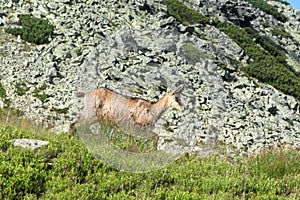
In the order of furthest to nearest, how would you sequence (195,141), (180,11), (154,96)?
(180,11), (154,96), (195,141)

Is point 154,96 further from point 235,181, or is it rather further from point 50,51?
point 50,51

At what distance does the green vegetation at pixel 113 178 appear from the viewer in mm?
5398

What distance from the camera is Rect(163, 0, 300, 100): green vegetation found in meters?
30.3

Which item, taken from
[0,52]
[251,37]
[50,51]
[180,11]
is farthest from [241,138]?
[251,37]

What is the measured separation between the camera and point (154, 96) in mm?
13305

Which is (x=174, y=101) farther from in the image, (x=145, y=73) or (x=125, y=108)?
(x=145, y=73)

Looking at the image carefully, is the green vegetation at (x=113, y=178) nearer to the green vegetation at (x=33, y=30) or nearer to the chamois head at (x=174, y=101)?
the chamois head at (x=174, y=101)

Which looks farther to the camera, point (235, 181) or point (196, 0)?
point (196, 0)

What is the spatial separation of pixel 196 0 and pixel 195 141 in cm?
3171

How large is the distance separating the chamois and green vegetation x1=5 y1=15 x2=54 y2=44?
513 inches

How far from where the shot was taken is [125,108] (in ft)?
27.2

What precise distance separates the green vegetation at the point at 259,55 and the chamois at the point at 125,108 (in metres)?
22.3

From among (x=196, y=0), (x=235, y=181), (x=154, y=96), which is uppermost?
(x=235, y=181)

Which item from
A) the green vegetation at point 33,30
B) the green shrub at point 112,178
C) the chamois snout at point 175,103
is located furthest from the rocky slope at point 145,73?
the green shrub at point 112,178
